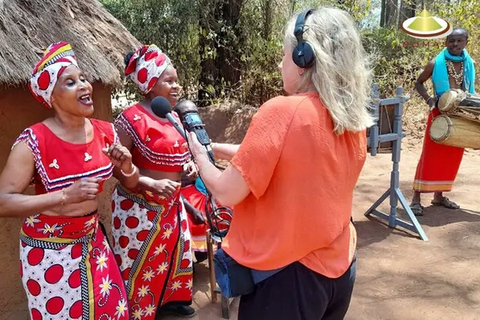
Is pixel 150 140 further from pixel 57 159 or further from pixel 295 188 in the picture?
pixel 295 188

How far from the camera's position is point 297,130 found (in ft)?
5.24

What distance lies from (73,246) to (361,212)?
157 inches

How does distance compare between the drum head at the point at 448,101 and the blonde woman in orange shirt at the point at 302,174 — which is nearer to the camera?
the blonde woman in orange shirt at the point at 302,174

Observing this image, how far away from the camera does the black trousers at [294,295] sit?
68.6 inches

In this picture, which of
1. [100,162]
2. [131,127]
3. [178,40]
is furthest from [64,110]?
[178,40]

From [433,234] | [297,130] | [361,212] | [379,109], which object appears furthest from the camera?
[361,212]

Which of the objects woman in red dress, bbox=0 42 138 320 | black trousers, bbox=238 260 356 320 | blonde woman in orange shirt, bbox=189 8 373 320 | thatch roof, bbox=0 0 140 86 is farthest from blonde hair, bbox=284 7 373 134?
thatch roof, bbox=0 0 140 86

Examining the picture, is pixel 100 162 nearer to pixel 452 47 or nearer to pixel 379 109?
pixel 379 109

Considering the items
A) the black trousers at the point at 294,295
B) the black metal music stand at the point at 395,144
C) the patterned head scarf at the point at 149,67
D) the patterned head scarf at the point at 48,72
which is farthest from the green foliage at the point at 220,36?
the black trousers at the point at 294,295

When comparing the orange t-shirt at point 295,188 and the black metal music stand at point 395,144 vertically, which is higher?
the orange t-shirt at point 295,188

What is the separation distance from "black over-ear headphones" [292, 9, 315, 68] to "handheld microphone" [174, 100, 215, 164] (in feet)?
1.46

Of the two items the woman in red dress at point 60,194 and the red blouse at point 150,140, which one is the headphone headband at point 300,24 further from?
the red blouse at point 150,140

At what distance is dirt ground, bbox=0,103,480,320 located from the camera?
12.0 feet

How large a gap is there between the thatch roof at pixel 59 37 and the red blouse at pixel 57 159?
2.43 ft
